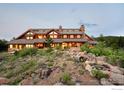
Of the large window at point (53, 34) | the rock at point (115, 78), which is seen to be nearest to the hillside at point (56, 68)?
the rock at point (115, 78)

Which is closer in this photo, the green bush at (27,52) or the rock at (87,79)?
the rock at (87,79)

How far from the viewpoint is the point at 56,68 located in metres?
4.78

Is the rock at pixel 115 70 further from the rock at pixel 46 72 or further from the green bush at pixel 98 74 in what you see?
the rock at pixel 46 72

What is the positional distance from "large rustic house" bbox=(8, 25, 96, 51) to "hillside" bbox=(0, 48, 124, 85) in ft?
0.29

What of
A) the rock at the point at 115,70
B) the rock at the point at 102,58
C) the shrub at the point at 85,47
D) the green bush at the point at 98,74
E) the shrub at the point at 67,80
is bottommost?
the shrub at the point at 67,80

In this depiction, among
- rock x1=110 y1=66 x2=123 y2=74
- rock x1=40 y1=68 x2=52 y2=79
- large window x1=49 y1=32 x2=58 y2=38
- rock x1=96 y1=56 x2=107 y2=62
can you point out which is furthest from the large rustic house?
rock x1=110 y1=66 x2=123 y2=74

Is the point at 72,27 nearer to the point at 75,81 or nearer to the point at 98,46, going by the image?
the point at 98,46

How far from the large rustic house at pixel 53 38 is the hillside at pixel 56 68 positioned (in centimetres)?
9

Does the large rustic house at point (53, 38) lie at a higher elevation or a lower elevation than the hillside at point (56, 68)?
higher

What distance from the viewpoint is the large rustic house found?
4.72m

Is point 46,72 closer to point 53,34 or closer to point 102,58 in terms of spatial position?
point 53,34

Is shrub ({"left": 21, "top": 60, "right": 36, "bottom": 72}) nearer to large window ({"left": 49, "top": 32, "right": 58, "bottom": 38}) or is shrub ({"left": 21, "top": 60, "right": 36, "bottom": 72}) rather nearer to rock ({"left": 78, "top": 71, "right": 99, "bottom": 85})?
large window ({"left": 49, "top": 32, "right": 58, "bottom": 38})

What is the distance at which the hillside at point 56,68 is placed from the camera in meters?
4.70
